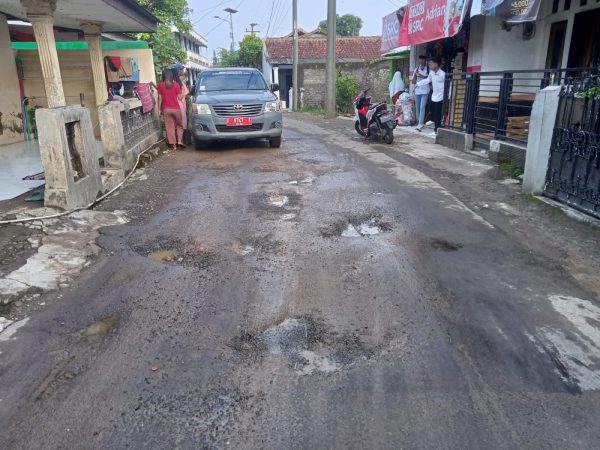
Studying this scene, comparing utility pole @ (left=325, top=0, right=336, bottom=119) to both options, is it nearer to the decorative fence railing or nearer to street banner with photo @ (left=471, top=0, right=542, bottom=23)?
street banner with photo @ (left=471, top=0, right=542, bottom=23)

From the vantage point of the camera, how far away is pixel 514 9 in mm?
9625

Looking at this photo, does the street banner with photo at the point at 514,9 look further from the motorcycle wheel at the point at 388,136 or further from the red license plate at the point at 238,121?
the red license plate at the point at 238,121

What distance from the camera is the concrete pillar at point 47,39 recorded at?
24.7 ft

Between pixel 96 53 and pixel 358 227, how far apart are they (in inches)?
368

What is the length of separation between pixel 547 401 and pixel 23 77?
12.9m

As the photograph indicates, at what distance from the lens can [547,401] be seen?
263 cm

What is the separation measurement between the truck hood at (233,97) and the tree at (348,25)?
5798 centimetres

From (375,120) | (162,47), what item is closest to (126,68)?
(375,120)

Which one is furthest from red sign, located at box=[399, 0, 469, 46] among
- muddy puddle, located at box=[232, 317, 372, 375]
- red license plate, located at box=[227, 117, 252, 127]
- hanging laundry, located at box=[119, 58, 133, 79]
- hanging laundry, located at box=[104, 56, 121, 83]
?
muddy puddle, located at box=[232, 317, 372, 375]

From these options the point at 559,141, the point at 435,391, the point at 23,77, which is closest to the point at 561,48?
the point at 559,141

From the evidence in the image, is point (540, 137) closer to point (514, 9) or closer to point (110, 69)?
point (514, 9)

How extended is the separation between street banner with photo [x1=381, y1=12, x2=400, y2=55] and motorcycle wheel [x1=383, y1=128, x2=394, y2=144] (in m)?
6.38

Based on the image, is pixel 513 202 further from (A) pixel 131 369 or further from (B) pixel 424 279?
(A) pixel 131 369

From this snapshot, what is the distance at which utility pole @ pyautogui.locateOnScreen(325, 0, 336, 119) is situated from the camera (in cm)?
1862
